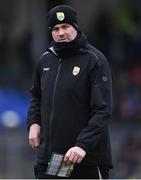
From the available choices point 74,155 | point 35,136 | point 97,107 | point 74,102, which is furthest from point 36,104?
point 74,155

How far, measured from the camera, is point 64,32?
587 cm

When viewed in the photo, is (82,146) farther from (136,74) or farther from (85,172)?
(136,74)

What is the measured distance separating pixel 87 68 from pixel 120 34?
11937 mm

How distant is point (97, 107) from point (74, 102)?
0.52 ft

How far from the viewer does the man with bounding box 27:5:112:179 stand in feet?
18.9

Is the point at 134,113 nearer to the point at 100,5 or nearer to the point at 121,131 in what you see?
the point at 121,131

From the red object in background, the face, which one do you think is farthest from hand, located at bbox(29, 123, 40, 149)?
the red object in background

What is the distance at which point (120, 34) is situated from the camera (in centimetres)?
1769

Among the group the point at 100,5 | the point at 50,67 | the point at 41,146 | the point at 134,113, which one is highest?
the point at 50,67

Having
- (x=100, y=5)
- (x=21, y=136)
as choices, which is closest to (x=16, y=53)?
(x=100, y=5)

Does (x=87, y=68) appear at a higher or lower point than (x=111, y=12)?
higher

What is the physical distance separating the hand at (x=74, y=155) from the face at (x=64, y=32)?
2.45 feet

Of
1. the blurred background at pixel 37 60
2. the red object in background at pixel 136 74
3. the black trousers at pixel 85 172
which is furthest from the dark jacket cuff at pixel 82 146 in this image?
the red object in background at pixel 136 74

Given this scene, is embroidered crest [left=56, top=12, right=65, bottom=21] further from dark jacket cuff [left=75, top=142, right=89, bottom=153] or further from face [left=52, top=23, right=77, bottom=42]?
dark jacket cuff [left=75, top=142, right=89, bottom=153]
